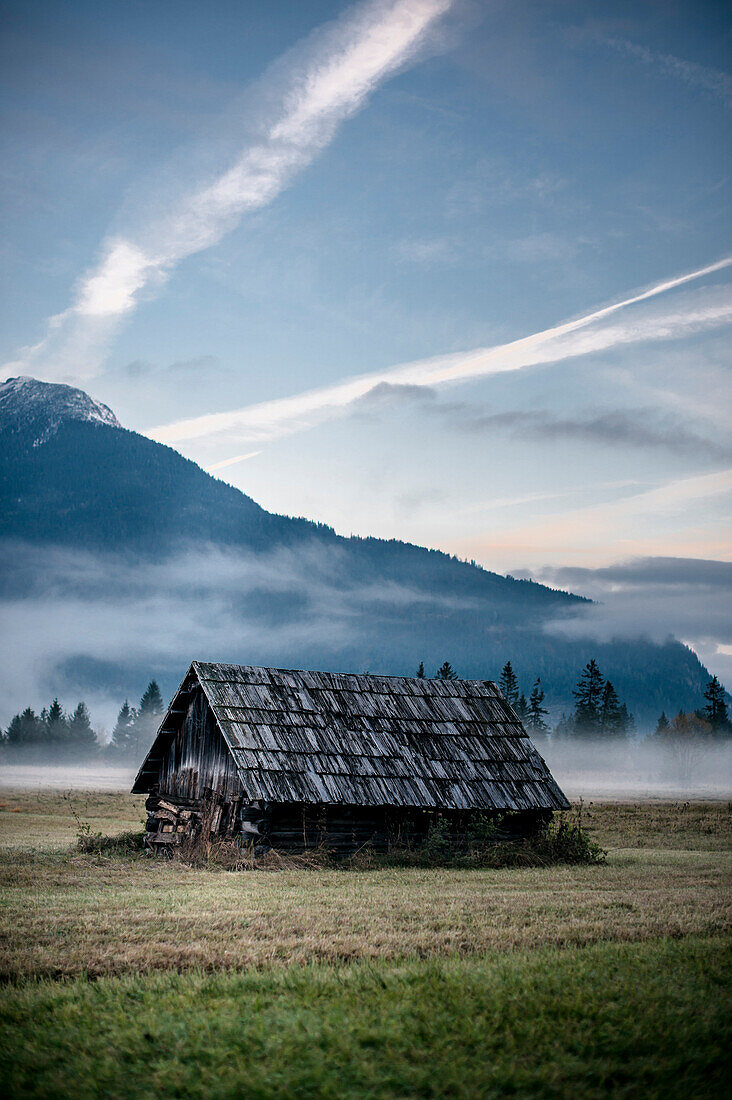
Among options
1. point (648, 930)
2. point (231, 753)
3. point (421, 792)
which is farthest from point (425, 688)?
point (648, 930)

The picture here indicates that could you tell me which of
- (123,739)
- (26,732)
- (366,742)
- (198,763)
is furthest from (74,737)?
(366,742)

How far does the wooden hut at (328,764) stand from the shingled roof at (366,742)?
4 cm

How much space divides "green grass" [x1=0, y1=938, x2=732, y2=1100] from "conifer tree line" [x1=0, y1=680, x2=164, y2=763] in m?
137

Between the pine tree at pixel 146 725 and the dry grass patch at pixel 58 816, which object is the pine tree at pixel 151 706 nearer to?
the pine tree at pixel 146 725

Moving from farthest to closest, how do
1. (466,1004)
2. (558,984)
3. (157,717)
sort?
(157,717), (558,984), (466,1004)

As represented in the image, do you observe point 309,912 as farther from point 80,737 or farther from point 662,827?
point 80,737

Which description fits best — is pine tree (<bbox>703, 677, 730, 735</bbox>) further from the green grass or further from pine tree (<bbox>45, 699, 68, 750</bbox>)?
the green grass

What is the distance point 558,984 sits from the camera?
9281 millimetres

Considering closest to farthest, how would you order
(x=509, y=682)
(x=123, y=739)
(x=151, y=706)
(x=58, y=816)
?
1. (x=58, y=816)
2. (x=509, y=682)
3. (x=151, y=706)
4. (x=123, y=739)

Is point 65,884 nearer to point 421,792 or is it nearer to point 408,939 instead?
point 408,939

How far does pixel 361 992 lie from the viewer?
29.8 ft

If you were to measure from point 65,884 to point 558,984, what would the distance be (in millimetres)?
11639

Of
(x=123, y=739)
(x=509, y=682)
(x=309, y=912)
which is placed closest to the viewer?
(x=309, y=912)

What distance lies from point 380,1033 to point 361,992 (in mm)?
1374
